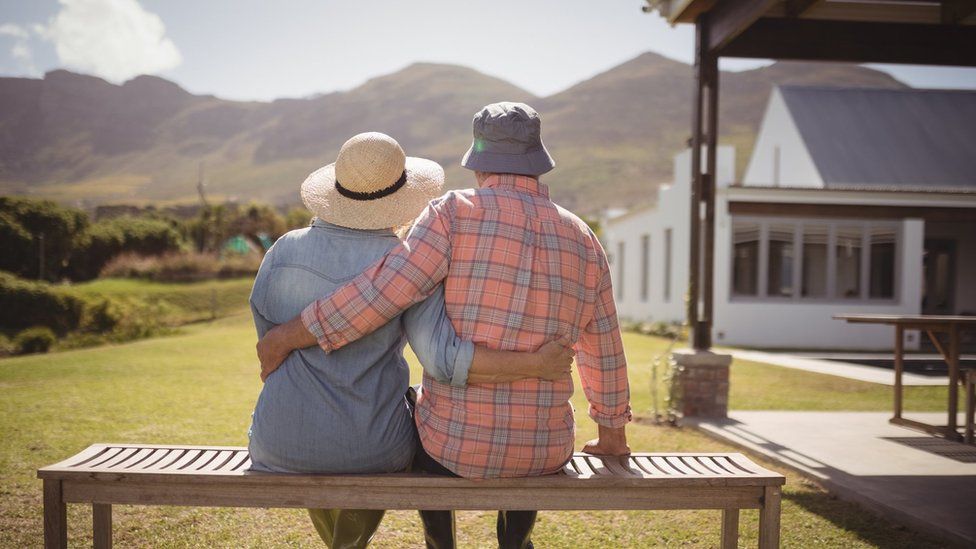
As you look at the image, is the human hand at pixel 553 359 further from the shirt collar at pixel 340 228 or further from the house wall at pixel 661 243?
the house wall at pixel 661 243

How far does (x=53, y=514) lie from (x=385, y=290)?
140 centimetres

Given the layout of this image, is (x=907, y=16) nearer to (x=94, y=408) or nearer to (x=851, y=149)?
(x=94, y=408)

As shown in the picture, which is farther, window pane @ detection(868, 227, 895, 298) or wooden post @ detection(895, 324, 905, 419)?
window pane @ detection(868, 227, 895, 298)

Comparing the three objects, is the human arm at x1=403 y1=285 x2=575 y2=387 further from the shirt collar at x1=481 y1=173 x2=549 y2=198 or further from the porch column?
the porch column

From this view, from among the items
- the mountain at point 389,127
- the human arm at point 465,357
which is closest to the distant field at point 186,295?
the human arm at point 465,357

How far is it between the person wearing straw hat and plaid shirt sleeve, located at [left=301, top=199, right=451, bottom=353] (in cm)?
12

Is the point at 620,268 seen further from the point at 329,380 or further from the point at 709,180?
the point at 329,380

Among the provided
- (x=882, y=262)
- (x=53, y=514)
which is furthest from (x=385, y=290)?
(x=882, y=262)

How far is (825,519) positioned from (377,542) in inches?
98.6

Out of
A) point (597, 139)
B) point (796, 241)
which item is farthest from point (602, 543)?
point (597, 139)

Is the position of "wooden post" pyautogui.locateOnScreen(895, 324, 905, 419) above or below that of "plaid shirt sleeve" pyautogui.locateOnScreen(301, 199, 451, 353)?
below

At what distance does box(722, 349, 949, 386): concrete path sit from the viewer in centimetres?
978

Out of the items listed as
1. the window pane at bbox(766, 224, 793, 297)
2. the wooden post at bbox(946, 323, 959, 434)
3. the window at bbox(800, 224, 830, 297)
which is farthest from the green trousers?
the window at bbox(800, 224, 830, 297)

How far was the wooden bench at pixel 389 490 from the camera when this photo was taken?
234 centimetres
